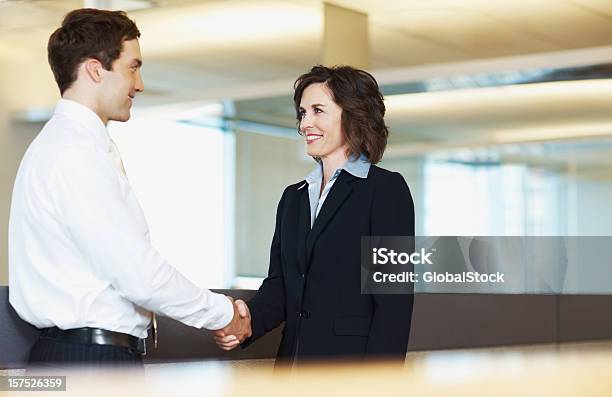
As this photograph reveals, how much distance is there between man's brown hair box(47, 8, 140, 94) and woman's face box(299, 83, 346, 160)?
0.63m

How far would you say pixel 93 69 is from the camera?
215 cm

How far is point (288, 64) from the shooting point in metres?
10.7

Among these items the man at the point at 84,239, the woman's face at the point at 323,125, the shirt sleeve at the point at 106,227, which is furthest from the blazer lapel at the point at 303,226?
the shirt sleeve at the point at 106,227

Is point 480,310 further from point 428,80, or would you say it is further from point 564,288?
point 428,80

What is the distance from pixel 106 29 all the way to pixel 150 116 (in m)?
6.40

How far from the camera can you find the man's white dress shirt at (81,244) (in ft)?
6.49

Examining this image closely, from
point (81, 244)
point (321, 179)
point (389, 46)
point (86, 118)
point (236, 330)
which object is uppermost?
point (389, 46)

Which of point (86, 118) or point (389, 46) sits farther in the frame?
point (389, 46)

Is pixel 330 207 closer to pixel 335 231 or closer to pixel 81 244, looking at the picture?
pixel 335 231

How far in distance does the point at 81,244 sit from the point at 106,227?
0.07 m

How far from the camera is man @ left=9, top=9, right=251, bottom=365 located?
1985 millimetres

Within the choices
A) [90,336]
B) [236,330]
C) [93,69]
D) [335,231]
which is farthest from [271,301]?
[93,69]

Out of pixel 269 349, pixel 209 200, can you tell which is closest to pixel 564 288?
pixel 209 200

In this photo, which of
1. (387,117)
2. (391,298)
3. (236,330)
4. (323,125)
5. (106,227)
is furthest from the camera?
(387,117)
